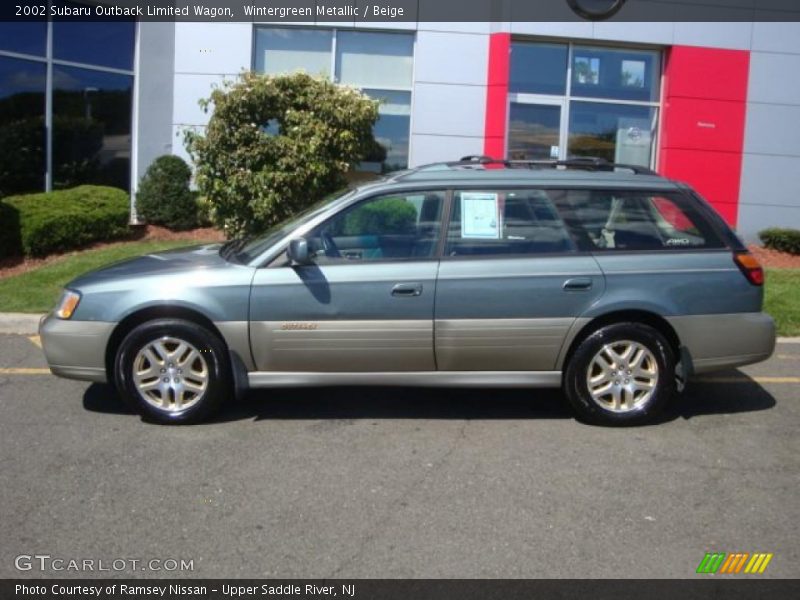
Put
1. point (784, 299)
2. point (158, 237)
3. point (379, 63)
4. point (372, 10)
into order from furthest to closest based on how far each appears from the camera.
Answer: point (379, 63) → point (372, 10) → point (158, 237) → point (784, 299)

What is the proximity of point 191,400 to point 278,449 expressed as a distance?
76 cm

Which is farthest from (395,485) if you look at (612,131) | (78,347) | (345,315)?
(612,131)

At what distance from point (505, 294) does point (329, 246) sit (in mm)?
1203

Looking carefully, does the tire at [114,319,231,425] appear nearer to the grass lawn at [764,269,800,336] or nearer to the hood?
the hood

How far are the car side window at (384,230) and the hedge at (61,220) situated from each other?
6963mm

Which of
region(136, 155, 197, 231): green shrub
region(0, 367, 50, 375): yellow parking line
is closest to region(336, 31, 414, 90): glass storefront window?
region(136, 155, 197, 231): green shrub

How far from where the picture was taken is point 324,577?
3.62 m

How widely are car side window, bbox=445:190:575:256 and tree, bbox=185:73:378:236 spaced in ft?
14.9

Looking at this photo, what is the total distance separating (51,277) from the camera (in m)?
9.98

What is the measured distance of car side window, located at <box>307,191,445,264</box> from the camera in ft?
18.4

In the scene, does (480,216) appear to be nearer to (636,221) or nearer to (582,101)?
(636,221)

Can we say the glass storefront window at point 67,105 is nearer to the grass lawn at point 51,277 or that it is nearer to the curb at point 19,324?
the grass lawn at point 51,277
